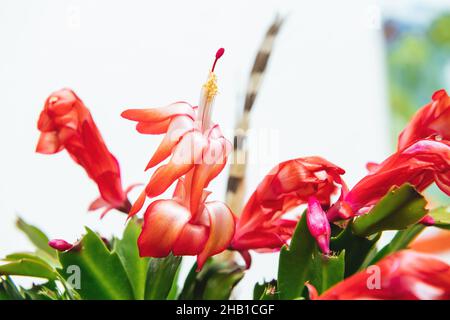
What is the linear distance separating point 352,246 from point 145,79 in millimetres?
815

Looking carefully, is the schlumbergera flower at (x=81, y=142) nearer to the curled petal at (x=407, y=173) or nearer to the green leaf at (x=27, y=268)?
the green leaf at (x=27, y=268)

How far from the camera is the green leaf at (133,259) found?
0.42 m

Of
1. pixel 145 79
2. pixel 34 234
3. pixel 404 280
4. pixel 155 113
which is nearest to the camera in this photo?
pixel 404 280

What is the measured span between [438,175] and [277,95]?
51.6 inches

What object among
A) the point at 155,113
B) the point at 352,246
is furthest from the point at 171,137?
the point at 352,246

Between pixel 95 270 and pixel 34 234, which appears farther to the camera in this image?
pixel 34 234

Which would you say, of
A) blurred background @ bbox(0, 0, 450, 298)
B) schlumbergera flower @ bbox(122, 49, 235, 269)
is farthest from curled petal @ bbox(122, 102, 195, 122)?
blurred background @ bbox(0, 0, 450, 298)

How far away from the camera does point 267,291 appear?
359 mm

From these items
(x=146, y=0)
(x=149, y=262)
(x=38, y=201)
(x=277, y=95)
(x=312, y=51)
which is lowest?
(x=38, y=201)

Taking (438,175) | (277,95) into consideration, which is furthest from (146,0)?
(438,175)

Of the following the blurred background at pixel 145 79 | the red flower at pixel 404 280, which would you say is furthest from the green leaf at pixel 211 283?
the blurred background at pixel 145 79

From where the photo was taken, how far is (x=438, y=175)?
1.21 feet

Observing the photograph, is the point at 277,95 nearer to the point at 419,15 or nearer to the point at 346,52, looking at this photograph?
the point at 346,52

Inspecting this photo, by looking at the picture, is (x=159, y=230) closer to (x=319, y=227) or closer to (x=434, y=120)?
(x=319, y=227)
